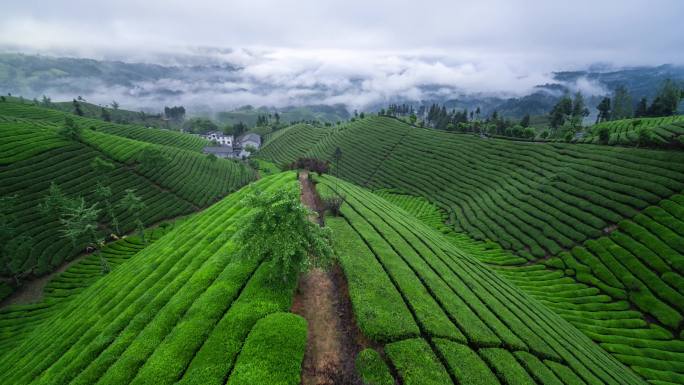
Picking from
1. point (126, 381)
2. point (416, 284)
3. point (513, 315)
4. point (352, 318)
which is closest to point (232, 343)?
point (126, 381)

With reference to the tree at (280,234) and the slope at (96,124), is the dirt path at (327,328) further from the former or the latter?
the slope at (96,124)

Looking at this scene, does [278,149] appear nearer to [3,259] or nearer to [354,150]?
[354,150]

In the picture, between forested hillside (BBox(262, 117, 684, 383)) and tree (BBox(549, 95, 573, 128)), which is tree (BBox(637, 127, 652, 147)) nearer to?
forested hillside (BBox(262, 117, 684, 383))

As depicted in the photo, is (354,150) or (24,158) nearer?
(24,158)

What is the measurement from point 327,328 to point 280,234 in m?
7.23

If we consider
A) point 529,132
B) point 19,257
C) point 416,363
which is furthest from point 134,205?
point 529,132

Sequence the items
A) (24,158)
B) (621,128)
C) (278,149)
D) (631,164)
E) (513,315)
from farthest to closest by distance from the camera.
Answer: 1. (278,149)
2. (621,128)
3. (24,158)
4. (631,164)
5. (513,315)

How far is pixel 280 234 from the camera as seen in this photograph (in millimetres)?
18781

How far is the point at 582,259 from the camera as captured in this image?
44.8 m

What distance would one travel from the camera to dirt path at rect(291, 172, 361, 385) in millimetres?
15659

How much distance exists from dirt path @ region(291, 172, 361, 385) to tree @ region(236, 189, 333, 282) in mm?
2989

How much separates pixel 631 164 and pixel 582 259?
2713 centimetres

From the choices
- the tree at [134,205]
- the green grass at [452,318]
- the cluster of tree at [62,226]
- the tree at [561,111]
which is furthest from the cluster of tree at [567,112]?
the cluster of tree at [62,226]

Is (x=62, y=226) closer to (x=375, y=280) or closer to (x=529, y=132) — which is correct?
(x=375, y=280)
